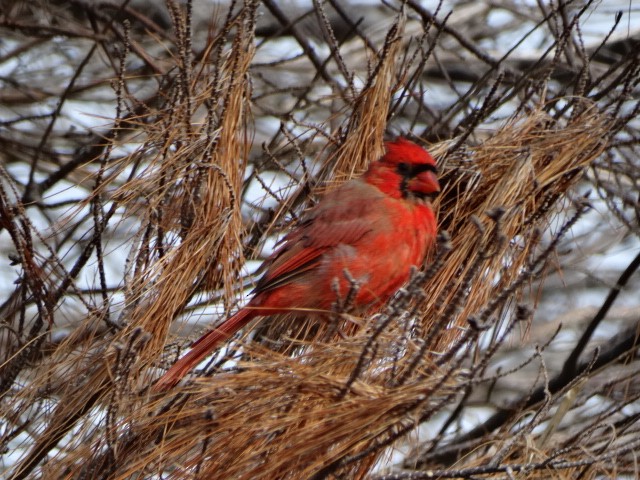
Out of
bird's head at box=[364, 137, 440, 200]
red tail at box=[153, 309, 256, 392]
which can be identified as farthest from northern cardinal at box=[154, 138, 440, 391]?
red tail at box=[153, 309, 256, 392]

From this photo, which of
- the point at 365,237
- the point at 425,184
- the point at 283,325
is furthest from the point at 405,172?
the point at 283,325

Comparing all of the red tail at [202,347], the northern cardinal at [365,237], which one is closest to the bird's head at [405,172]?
the northern cardinal at [365,237]

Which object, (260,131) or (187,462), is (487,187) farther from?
(260,131)

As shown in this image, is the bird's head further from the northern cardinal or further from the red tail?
the red tail

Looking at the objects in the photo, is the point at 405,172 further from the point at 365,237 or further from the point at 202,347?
the point at 202,347

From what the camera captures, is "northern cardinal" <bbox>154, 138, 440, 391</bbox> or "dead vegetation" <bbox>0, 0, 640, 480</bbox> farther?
"northern cardinal" <bbox>154, 138, 440, 391</bbox>

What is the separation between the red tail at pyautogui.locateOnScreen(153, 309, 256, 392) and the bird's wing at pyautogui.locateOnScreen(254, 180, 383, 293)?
0.25 metres

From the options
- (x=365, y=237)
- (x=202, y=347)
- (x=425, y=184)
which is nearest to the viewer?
(x=202, y=347)

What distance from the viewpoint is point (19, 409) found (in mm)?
2670

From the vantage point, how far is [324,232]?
3.32 metres

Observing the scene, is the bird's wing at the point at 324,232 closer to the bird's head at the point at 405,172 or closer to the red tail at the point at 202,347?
the bird's head at the point at 405,172

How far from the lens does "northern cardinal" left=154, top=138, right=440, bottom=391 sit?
3268 millimetres

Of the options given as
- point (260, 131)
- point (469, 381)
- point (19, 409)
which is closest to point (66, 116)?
point (260, 131)

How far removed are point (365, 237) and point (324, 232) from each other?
14 centimetres
